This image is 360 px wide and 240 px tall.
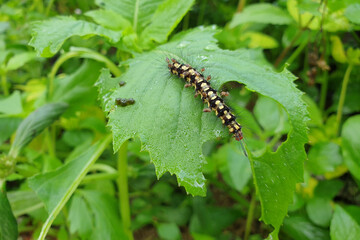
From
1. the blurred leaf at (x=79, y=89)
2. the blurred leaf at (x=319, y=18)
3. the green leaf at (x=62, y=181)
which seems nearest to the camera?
the green leaf at (x=62, y=181)

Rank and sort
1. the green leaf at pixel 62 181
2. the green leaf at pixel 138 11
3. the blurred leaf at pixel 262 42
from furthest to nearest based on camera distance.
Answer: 1. the blurred leaf at pixel 262 42
2. the green leaf at pixel 138 11
3. the green leaf at pixel 62 181

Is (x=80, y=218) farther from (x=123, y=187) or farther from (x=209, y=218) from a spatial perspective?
(x=209, y=218)

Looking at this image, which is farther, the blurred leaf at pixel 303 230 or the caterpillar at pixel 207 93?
the blurred leaf at pixel 303 230

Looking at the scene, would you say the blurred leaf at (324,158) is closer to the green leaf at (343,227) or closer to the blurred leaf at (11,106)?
the green leaf at (343,227)

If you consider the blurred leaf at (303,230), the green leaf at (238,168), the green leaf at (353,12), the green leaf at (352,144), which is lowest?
the blurred leaf at (303,230)

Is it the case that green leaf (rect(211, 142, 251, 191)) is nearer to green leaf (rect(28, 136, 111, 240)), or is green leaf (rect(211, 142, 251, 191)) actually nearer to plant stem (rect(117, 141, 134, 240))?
plant stem (rect(117, 141, 134, 240))

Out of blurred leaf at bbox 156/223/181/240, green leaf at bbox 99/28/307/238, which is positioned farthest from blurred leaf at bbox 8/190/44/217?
green leaf at bbox 99/28/307/238

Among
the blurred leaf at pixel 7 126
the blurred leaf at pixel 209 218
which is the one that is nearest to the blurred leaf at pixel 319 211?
the blurred leaf at pixel 209 218
